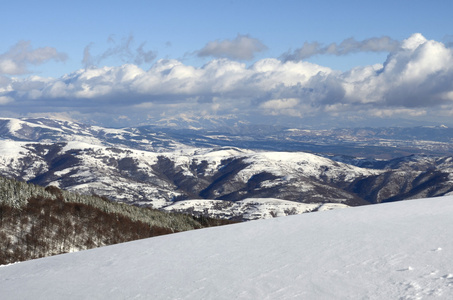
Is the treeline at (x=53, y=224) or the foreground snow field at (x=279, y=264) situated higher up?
the foreground snow field at (x=279, y=264)

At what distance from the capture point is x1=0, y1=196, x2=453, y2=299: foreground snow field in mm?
16844

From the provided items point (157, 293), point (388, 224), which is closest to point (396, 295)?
point (157, 293)

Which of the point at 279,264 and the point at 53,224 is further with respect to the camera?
the point at 53,224

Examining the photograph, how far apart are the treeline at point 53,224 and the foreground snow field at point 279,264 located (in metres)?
30.0

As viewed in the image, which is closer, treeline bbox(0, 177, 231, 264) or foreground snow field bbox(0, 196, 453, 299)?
foreground snow field bbox(0, 196, 453, 299)

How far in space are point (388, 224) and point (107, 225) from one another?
59.7 metres

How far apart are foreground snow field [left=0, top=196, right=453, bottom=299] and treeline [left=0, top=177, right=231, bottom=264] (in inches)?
1180

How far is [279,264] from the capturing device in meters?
21.5

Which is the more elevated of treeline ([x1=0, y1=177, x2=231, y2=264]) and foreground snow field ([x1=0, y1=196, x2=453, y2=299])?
foreground snow field ([x1=0, y1=196, x2=453, y2=299])

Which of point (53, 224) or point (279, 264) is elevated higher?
point (279, 264)

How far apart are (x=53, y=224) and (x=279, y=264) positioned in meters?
56.4

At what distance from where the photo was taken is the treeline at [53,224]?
59719 millimetres

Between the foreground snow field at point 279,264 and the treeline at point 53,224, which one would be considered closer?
the foreground snow field at point 279,264

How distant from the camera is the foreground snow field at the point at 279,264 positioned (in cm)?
1684
